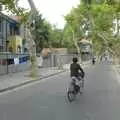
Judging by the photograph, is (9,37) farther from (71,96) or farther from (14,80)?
(71,96)

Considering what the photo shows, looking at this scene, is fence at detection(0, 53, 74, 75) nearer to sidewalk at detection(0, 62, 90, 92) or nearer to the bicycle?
sidewalk at detection(0, 62, 90, 92)

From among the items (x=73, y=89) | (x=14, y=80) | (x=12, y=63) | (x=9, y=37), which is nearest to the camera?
(x=73, y=89)

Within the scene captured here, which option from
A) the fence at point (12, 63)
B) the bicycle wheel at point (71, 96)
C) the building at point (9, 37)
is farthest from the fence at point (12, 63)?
the bicycle wheel at point (71, 96)

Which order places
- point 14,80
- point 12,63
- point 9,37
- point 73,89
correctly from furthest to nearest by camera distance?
point 9,37 < point 12,63 < point 14,80 < point 73,89

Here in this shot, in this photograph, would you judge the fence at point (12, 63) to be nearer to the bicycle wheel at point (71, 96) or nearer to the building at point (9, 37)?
the building at point (9, 37)

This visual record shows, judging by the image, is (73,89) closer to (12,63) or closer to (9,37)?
(12,63)

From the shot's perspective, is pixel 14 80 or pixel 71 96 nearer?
pixel 71 96

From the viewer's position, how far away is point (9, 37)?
62.4m

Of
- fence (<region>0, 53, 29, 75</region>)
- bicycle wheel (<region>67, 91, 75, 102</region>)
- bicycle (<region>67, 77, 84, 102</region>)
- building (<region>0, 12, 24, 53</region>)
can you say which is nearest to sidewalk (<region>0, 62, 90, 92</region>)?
fence (<region>0, 53, 29, 75</region>)

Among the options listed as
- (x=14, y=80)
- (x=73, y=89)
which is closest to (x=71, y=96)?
(x=73, y=89)

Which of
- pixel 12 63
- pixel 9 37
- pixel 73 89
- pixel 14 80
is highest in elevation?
pixel 9 37

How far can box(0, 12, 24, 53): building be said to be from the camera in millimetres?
58263

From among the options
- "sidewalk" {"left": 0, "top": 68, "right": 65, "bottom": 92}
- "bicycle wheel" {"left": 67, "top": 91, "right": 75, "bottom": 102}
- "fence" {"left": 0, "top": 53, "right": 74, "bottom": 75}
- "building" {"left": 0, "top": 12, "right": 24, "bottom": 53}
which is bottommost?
"sidewalk" {"left": 0, "top": 68, "right": 65, "bottom": 92}

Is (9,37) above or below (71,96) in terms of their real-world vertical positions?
above
